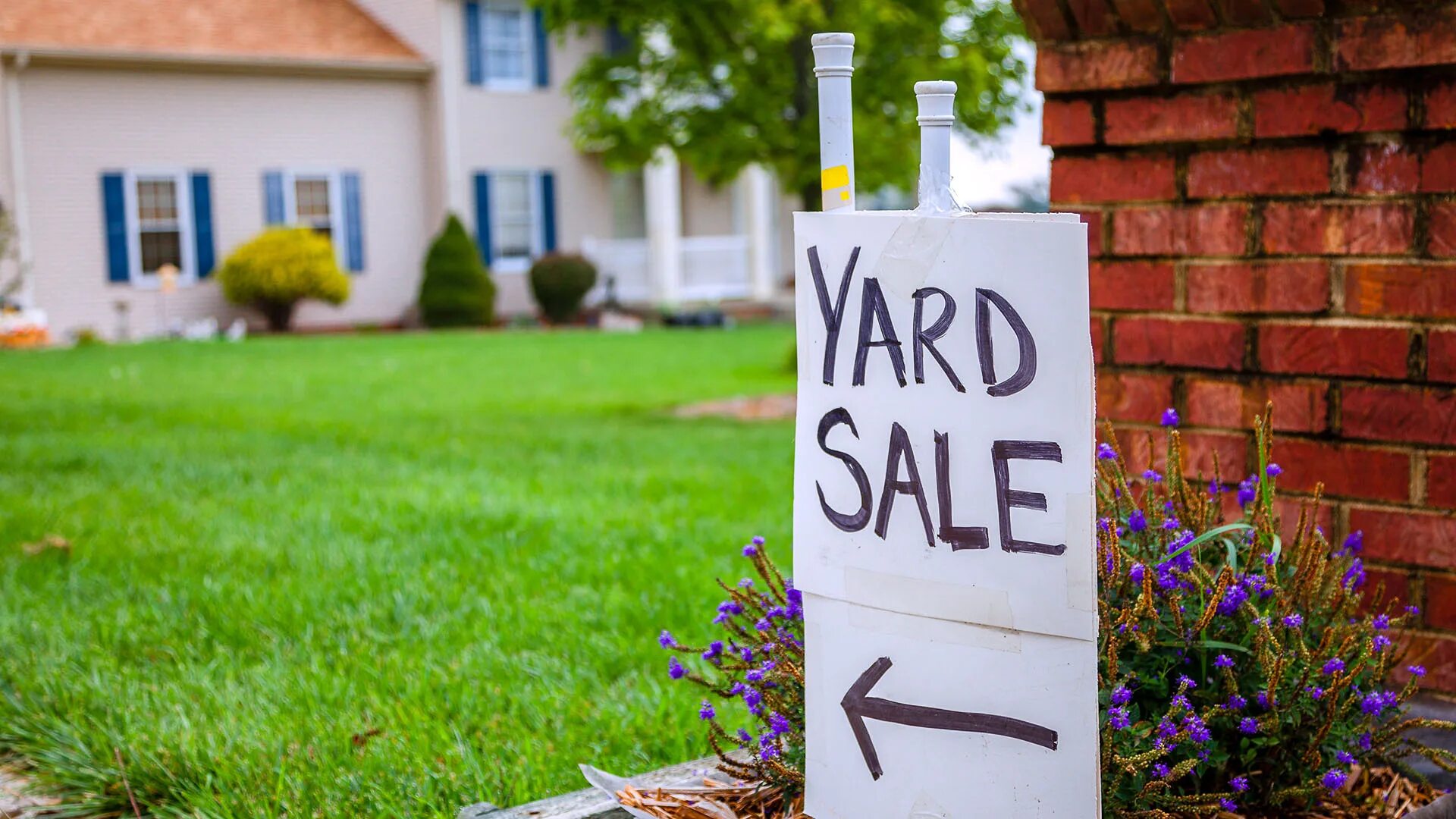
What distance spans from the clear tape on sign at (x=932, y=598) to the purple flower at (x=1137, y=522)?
58cm

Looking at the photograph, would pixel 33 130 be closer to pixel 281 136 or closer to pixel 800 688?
pixel 281 136

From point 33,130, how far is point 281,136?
Answer: 3330 mm

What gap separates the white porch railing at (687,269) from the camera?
2267 cm

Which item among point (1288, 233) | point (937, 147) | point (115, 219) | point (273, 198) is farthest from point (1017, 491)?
point (273, 198)

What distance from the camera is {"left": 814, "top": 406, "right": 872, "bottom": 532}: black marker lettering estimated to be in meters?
1.70

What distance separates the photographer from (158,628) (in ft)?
12.3

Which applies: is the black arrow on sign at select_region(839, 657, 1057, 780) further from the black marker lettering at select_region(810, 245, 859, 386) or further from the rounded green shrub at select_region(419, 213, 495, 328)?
the rounded green shrub at select_region(419, 213, 495, 328)

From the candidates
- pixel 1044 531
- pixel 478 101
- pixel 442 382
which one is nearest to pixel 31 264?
pixel 478 101

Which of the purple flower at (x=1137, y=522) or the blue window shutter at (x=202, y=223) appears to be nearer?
the purple flower at (x=1137, y=522)

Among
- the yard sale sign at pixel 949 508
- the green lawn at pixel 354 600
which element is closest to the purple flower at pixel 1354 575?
the yard sale sign at pixel 949 508

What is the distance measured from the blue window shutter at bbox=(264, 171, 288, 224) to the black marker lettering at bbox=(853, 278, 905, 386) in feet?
64.8

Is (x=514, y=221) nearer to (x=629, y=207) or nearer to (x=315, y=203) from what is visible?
(x=629, y=207)

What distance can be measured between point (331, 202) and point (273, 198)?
2.94 ft

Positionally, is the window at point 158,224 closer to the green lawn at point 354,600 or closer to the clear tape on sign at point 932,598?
the green lawn at point 354,600
